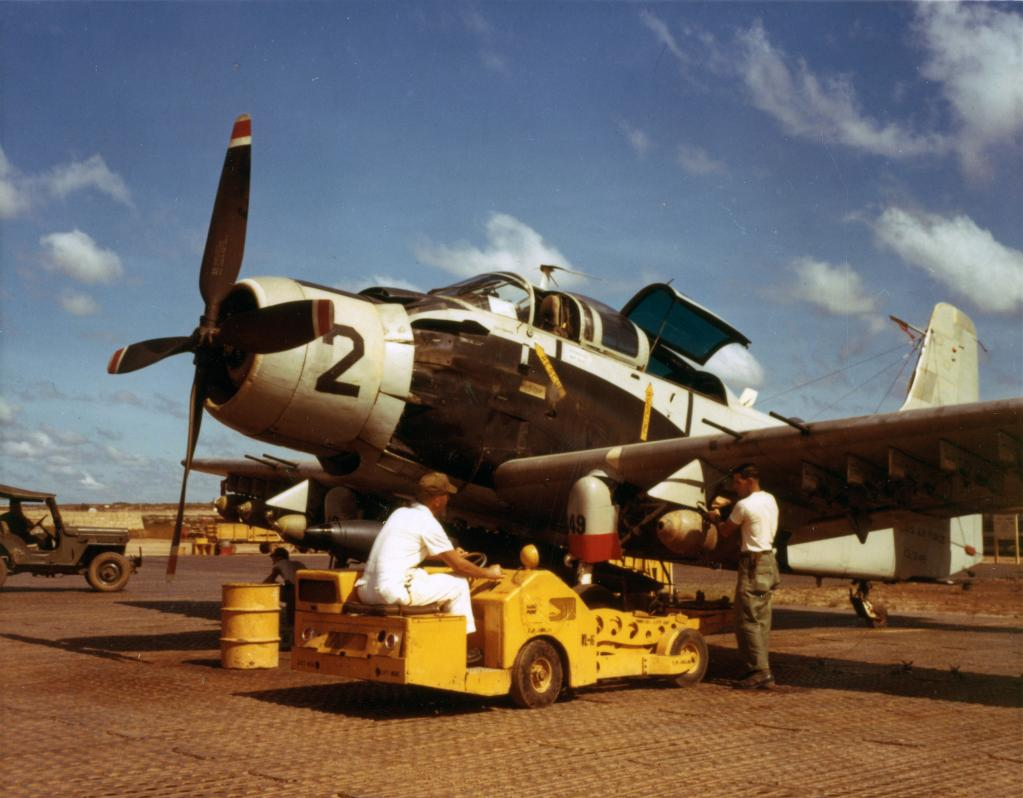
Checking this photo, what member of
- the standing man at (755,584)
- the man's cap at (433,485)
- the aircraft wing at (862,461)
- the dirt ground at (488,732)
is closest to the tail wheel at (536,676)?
the dirt ground at (488,732)

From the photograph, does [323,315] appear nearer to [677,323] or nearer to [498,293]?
[498,293]

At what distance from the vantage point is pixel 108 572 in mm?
19766

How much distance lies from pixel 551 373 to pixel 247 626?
4341mm

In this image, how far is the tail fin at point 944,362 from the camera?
1448 centimetres

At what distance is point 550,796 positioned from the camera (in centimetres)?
413

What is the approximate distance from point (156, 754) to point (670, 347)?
899 centimetres

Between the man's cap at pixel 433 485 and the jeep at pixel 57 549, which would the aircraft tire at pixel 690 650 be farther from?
the jeep at pixel 57 549

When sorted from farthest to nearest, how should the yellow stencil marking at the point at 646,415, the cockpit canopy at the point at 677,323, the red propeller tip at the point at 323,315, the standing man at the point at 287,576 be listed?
the cockpit canopy at the point at 677,323 < the yellow stencil marking at the point at 646,415 < the standing man at the point at 287,576 < the red propeller tip at the point at 323,315

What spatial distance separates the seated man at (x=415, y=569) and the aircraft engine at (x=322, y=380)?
3.07 m

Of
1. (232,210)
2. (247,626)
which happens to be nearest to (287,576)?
(247,626)

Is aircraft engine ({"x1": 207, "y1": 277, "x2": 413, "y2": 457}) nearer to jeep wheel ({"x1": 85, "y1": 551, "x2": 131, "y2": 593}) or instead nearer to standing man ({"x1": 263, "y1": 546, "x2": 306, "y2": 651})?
standing man ({"x1": 263, "y1": 546, "x2": 306, "y2": 651})

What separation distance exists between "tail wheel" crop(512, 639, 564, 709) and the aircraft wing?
2786mm

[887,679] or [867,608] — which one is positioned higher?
[867,608]

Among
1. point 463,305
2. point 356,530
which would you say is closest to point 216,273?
point 463,305
